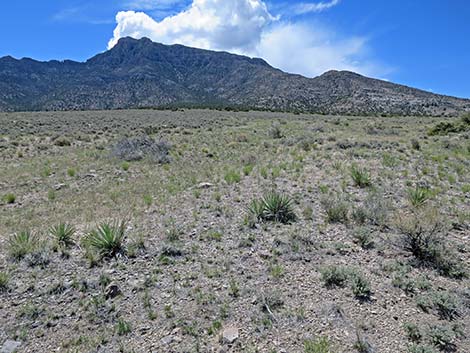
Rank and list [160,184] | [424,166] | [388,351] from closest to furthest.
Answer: [388,351]
[160,184]
[424,166]

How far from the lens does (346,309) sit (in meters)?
4.91

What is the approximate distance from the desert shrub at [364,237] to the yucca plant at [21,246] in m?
6.26

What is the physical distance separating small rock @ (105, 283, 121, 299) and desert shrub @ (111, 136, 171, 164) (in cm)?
1038

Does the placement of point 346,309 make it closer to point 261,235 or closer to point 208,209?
point 261,235

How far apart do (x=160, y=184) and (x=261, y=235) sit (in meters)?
5.44

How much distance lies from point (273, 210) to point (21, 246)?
5210mm

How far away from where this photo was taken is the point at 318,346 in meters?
4.18

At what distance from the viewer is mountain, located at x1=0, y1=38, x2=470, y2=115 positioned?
85.8 m

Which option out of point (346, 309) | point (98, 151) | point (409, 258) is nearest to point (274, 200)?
point (409, 258)

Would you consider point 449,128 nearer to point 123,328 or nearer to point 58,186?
point 58,186

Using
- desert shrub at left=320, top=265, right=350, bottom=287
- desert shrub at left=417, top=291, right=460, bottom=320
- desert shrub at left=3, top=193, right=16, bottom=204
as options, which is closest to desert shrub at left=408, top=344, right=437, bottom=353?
desert shrub at left=417, top=291, right=460, bottom=320

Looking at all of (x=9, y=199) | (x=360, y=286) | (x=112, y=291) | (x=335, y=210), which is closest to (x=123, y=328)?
(x=112, y=291)

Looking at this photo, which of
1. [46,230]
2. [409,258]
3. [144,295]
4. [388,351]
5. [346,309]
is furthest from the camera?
[46,230]

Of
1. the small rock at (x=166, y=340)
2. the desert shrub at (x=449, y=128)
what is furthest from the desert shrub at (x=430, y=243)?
the desert shrub at (x=449, y=128)
